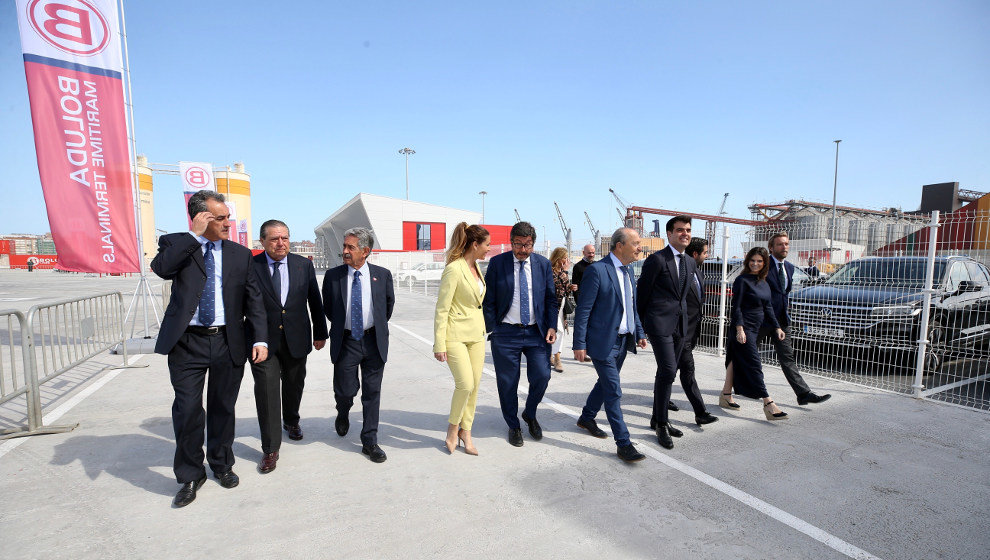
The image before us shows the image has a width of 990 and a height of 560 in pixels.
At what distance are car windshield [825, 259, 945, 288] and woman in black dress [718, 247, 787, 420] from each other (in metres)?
2.94

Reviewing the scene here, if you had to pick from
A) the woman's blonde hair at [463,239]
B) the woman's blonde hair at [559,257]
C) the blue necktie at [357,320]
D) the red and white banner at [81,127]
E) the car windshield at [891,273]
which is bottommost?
the blue necktie at [357,320]

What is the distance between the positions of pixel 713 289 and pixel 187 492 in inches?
334

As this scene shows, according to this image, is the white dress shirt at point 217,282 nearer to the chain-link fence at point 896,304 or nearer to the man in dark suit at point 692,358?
the man in dark suit at point 692,358

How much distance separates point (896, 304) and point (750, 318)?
3.24 meters

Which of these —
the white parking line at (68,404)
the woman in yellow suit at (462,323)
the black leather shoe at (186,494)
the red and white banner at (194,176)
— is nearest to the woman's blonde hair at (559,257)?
the woman in yellow suit at (462,323)

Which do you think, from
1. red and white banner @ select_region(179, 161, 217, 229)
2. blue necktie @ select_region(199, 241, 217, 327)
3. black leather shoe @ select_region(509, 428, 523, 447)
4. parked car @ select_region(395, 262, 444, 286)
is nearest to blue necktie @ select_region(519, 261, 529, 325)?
black leather shoe @ select_region(509, 428, 523, 447)

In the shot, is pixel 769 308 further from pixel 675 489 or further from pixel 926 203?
pixel 926 203

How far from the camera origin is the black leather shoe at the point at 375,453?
3.52 meters

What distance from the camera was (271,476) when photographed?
130 inches

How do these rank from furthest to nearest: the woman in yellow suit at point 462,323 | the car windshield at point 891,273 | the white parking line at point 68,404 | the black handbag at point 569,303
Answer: the black handbag at point 569,303, the car windshield at point 891,273, the white parking line at point 68,404, the woman in yellow suit at point 462,323

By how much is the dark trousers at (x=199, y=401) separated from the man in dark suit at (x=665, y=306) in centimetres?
331

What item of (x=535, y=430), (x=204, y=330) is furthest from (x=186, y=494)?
(x=535, y=430)

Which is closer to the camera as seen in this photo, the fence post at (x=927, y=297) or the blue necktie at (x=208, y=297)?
the blue necktie at (x=208, y=297)

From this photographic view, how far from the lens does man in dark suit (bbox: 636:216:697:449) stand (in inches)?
154
